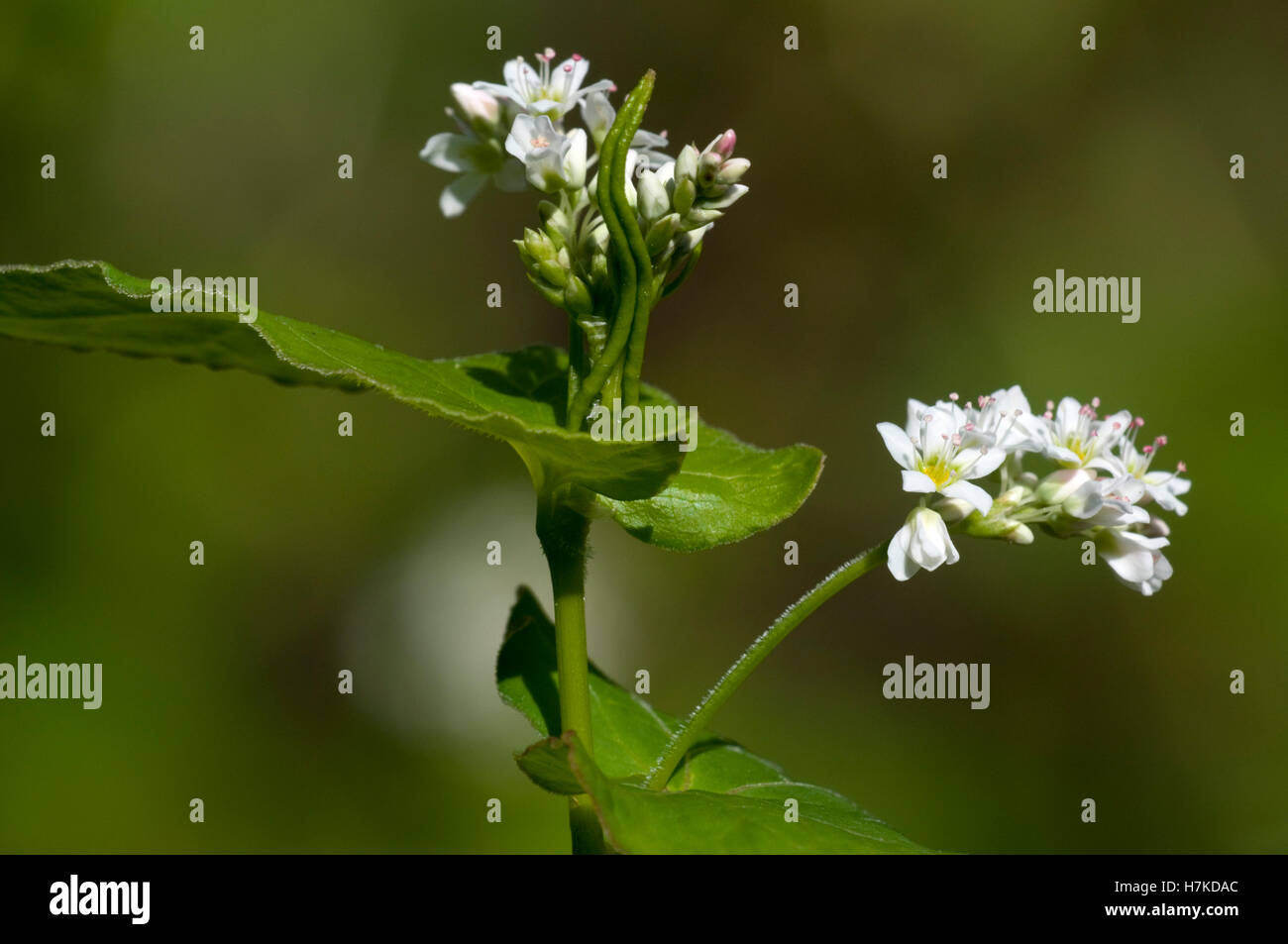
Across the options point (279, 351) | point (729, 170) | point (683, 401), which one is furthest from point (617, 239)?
point (683, 401)

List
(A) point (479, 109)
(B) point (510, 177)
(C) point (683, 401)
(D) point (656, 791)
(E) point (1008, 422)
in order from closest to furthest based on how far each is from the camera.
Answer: (D) point (656, 791), (E) point (1008, 422), (A) point (479, 109), (B) point (510, 177), (C) point (683, 401)

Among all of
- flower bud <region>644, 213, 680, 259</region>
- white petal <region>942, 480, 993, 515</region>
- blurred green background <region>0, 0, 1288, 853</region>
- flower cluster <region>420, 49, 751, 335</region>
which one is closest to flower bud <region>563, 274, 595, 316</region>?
flower cluster <region>420, 49, 751, 335</region>

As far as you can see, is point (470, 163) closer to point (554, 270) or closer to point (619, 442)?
point (554, 270)

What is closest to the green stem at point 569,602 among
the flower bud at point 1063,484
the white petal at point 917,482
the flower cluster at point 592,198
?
the flower cluster at point 592,198

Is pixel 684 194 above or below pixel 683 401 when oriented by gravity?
below

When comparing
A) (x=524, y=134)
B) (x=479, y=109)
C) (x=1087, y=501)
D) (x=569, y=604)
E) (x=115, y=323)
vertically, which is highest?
(x=479, y=109)

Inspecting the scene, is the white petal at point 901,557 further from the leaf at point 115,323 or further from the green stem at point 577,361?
the leaf at point 115,323
